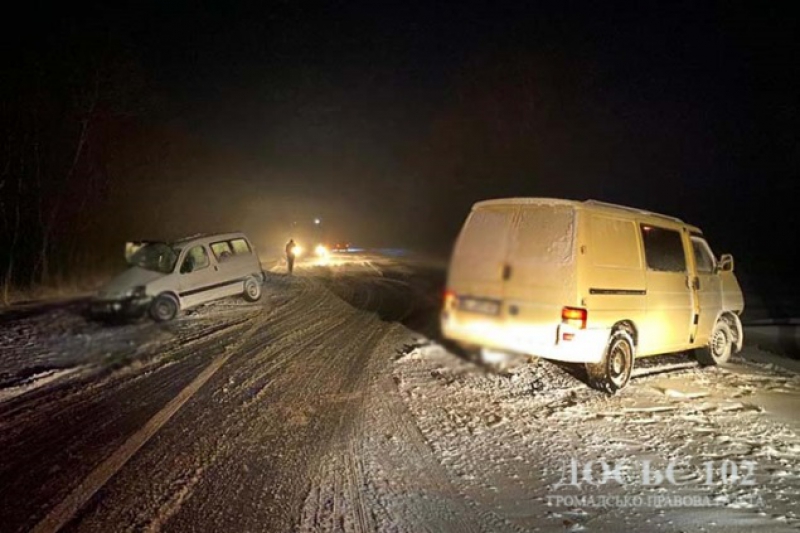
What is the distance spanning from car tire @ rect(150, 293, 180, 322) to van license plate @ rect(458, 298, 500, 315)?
852cm

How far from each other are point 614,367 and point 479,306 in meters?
1.91

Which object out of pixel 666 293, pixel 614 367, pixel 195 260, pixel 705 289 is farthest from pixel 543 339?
pixel 195 260

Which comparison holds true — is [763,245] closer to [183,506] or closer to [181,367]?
[181,367]

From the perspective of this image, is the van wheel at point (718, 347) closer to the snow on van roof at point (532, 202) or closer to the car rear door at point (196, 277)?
the snow on van roof at point (532, 202)

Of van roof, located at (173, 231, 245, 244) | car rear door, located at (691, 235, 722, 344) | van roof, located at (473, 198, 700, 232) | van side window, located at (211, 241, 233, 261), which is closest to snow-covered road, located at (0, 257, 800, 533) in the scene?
car rear door, located at (691, 235, 722, 344)

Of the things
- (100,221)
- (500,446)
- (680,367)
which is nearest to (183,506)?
(500,446)

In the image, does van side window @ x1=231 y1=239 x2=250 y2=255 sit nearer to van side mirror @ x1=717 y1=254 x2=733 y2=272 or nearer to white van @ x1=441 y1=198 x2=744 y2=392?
white van @ x1=441 y1=198 x2=744 y2=392

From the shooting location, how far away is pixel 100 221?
83.4 feet

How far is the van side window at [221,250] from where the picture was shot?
15414mm

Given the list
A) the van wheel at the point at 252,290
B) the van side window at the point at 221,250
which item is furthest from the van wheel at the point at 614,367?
the van wheel at the point at 252,290

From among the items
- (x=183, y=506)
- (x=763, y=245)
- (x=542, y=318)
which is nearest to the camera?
(x=183, y=506)

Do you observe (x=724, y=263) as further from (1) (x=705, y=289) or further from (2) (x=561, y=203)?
(2) (x=561, y=203)

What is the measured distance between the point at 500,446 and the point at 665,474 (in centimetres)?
146

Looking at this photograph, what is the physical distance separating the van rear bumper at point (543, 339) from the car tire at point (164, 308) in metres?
8.52
